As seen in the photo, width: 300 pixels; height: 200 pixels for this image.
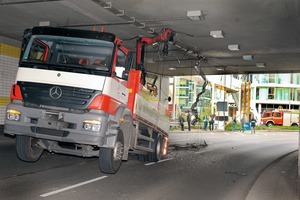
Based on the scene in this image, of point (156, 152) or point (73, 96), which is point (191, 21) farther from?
point (73, 96)

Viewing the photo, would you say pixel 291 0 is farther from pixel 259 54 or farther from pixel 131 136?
pixel 259 54

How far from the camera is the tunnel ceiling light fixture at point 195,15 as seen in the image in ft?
38.4

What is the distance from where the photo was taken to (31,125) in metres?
8.02

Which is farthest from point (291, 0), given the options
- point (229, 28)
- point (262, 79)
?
point (262, 79)

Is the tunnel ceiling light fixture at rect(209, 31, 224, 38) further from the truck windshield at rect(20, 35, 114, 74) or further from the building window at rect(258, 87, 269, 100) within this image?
the building window at rect(258, 87, 269, 100)

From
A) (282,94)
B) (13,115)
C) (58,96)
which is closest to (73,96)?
(58,96)

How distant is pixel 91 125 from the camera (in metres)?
7.85

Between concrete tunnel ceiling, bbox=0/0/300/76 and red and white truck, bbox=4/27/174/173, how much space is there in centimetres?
305

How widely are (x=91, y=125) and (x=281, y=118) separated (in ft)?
189

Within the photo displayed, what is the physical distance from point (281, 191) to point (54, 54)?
5.92m

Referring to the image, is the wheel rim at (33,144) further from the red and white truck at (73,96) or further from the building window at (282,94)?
the building window at (282,94)

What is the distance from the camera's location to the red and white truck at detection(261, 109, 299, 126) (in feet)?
198

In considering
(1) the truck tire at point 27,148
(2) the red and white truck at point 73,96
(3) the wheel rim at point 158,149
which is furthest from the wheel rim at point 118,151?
(3) the wheel rim at point 158,149

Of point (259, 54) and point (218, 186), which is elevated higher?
point (259, 54)
